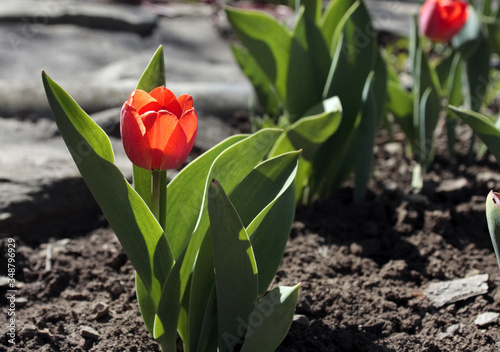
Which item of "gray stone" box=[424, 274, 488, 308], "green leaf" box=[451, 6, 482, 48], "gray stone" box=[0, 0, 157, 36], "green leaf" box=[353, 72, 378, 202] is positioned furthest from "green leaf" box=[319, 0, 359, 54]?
"gray stone" box=[0, 0, 157, 36]

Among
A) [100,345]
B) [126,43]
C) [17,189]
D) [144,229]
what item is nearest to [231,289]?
[144,229]

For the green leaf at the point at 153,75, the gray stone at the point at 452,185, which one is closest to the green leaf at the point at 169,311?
the green leaf at the point at 153,75

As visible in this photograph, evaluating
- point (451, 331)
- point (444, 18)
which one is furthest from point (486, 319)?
point (444, 18)

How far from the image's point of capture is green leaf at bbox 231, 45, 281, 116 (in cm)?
204

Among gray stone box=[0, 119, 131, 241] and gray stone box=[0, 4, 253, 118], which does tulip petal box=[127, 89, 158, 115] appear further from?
gray stone box=[0, 4, 253, 118]

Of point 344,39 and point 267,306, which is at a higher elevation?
point 344,39

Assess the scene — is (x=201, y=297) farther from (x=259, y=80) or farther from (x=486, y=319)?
(x=259, y=80)

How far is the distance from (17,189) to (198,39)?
86.9 inches

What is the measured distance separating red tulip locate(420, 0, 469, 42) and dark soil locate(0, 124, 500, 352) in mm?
467

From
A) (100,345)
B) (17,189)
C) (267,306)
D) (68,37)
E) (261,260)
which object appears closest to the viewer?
(267,306)

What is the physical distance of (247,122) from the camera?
250 centimetres

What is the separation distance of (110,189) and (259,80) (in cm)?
122

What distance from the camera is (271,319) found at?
Result: 0.98 m

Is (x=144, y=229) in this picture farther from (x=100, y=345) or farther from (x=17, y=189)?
(x=17, y=189)
